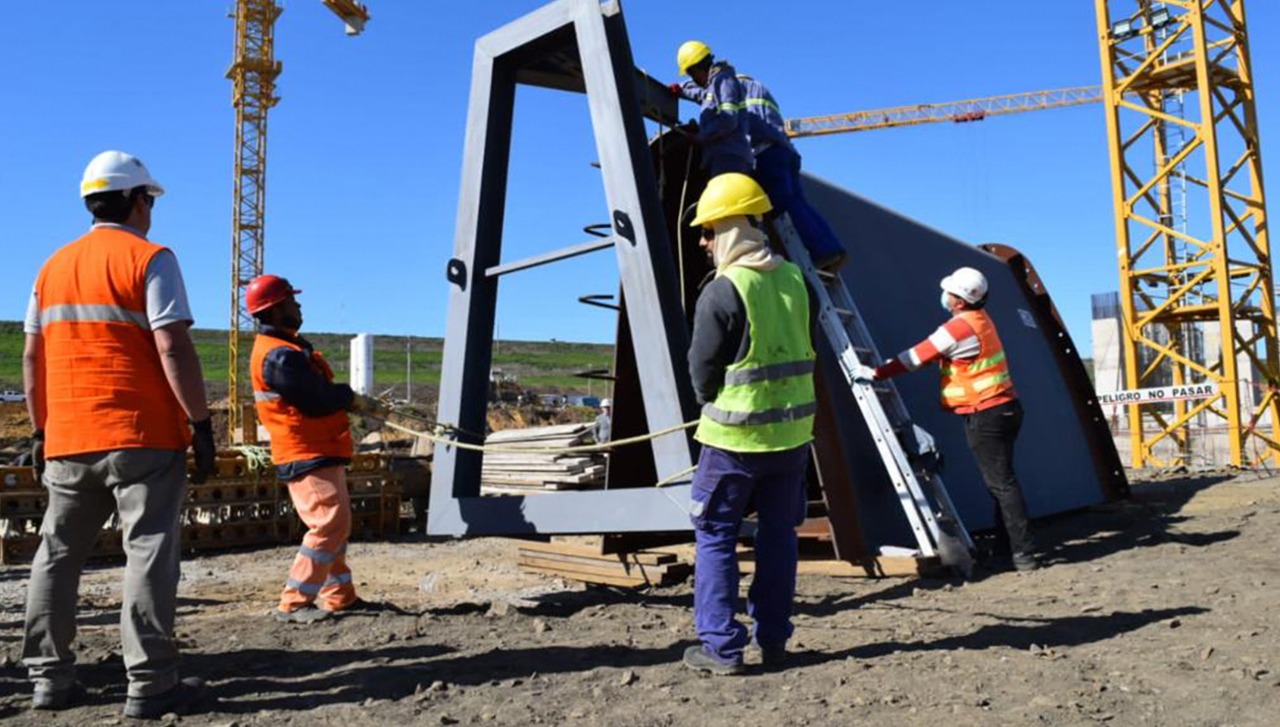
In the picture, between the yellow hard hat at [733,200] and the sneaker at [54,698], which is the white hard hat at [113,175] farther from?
the yellow hard hat at [733,200]

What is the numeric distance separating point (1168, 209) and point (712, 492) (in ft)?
77.4

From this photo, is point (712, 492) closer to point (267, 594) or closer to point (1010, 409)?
point (1010, 409)

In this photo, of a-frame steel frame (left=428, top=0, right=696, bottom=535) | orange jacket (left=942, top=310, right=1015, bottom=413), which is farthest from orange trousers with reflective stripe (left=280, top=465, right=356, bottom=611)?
orange jacket (left=942, top=310, right=1015, bottom=413)

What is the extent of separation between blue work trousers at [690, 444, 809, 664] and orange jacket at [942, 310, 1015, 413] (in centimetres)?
268

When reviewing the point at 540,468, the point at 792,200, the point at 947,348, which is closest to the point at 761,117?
the point at 792,200

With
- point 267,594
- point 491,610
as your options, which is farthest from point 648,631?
point 267,594

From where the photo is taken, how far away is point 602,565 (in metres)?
6.86

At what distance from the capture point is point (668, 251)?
525 cm

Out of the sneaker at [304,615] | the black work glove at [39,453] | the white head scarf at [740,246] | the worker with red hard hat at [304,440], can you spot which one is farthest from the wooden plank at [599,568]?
the black work glove at [39,453]

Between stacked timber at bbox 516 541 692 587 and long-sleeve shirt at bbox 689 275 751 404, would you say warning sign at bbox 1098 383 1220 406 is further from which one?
long-sleeve shirt at bbox 689 275 751 404

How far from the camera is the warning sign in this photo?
56.5ft

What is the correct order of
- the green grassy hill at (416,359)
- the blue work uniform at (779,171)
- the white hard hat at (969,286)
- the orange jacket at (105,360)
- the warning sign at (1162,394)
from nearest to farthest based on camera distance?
the orange jacket at (105,360) → the blue work uniform at (779,171) → the white hard hat at (969,286) → the warning sign at (1162,394) → the green grassy hill at (416,359)

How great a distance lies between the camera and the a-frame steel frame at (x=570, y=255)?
5172 mm

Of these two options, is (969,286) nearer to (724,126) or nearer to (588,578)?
(724,126)
